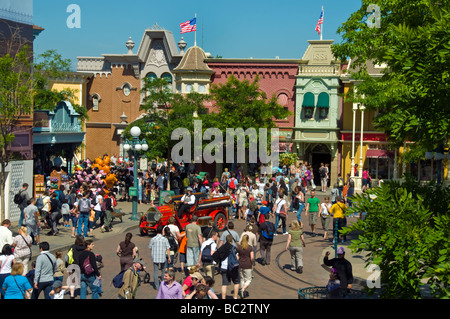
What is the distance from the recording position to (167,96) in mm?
29766

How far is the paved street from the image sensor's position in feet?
45.2

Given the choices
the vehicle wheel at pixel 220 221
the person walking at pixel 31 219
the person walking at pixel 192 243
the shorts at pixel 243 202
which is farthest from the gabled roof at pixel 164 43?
the person walking at pixel 192 243

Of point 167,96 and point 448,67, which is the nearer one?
point 448,67

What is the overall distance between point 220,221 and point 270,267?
17.7 feet

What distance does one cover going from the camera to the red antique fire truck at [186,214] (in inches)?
763

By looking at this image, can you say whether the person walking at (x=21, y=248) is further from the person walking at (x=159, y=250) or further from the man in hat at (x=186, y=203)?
the man in hat at (x=186, y=203)

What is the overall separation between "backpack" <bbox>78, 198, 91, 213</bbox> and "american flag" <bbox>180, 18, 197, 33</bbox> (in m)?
23.4

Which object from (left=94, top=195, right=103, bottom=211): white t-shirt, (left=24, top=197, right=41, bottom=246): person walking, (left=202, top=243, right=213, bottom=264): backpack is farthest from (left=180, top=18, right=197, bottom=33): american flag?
(left=202, top=243, right=213, bottom=264): backpack

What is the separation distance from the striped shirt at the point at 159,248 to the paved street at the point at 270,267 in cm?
82

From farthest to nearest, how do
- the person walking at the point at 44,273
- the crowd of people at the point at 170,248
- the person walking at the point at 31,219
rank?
1. the person walking at the point at 31,219
2. the person walking at the point at 44,273
3. the crowd of people at the point at 170,248

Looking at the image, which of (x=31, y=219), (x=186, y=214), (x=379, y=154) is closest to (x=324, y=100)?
(x=379, y=154)
